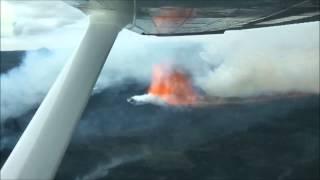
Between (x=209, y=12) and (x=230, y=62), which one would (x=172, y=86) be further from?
(x=209, y=12)

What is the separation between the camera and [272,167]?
4.50m

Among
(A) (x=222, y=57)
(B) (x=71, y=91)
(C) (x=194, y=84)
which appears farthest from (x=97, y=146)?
(B) (x=71, y=91)

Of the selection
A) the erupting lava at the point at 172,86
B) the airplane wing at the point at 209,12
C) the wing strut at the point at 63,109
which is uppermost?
the airplane wing at the point at 209,12

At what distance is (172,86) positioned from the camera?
444 centimetres

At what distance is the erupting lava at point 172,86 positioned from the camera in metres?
4.37

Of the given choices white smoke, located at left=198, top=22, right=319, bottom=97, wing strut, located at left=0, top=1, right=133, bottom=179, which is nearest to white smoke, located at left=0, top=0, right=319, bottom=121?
white smoke, located at left=198, top=22, right=319, bottom=97

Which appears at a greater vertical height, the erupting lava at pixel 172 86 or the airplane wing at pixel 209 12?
the airplane wing at pixel 209 12

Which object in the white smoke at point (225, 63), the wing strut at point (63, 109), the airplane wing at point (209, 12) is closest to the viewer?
the wing strut at point (63, 109)

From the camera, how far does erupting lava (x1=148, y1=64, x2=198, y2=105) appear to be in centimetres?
437

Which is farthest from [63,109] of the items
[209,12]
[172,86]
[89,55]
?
[172,86]

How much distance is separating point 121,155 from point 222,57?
1241mm

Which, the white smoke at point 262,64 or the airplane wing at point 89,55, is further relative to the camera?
the white smoke at point 262,64

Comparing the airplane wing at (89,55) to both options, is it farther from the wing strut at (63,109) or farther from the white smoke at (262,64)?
the white smoke at (262,64)

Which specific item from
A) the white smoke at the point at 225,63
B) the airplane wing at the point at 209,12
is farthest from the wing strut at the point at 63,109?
the white smoke at the point at 225,63
